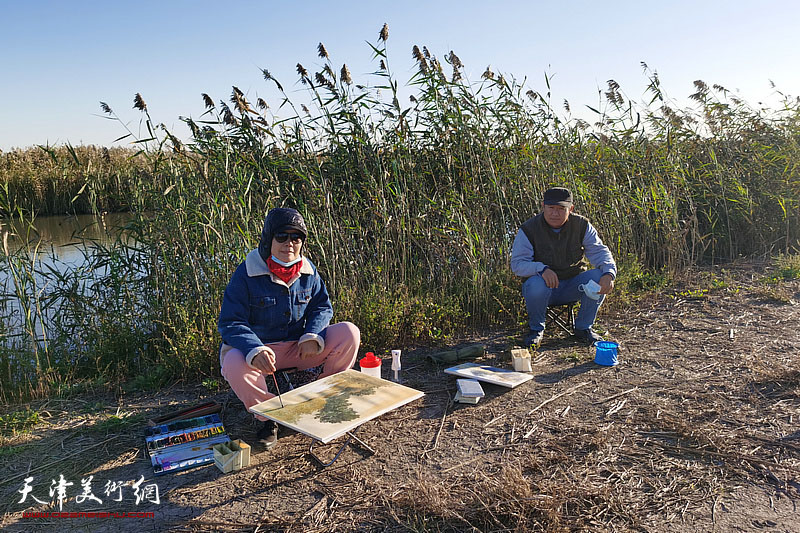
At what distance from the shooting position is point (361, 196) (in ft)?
17.5

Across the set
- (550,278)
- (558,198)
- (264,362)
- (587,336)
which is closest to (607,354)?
(587,336)

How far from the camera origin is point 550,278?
4379mm

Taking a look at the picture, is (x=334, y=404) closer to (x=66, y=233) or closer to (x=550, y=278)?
(x=550, y=278)

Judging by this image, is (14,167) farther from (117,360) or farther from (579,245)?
(579,245)

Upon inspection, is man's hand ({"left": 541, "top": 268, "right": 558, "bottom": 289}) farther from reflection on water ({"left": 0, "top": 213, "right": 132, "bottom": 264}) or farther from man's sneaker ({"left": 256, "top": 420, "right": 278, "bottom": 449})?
reflection on water ({"left": 0, "top": 213, "right": 132, "bottom": 264})

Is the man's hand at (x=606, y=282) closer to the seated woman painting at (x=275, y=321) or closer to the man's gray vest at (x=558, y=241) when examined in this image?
the man's gray vest at (x=558, y=241)

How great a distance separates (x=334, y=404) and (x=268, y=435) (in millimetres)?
493

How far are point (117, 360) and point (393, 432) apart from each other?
7.35 ft

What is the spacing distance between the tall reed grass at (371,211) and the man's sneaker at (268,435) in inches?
42.9

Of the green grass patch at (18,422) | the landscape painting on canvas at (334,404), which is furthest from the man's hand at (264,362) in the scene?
the green grass patch at (18,422)

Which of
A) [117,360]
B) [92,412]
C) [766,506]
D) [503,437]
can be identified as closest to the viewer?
[766,506]

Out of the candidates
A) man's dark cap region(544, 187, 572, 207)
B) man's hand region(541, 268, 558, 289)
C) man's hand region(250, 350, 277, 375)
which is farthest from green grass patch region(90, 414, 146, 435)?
man's dark cap region(544, 187, 572, 207)

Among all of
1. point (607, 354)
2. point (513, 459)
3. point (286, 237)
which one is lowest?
point (513, 459)

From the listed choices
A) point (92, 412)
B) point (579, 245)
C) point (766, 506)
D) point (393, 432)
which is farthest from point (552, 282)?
point (92, 412)
